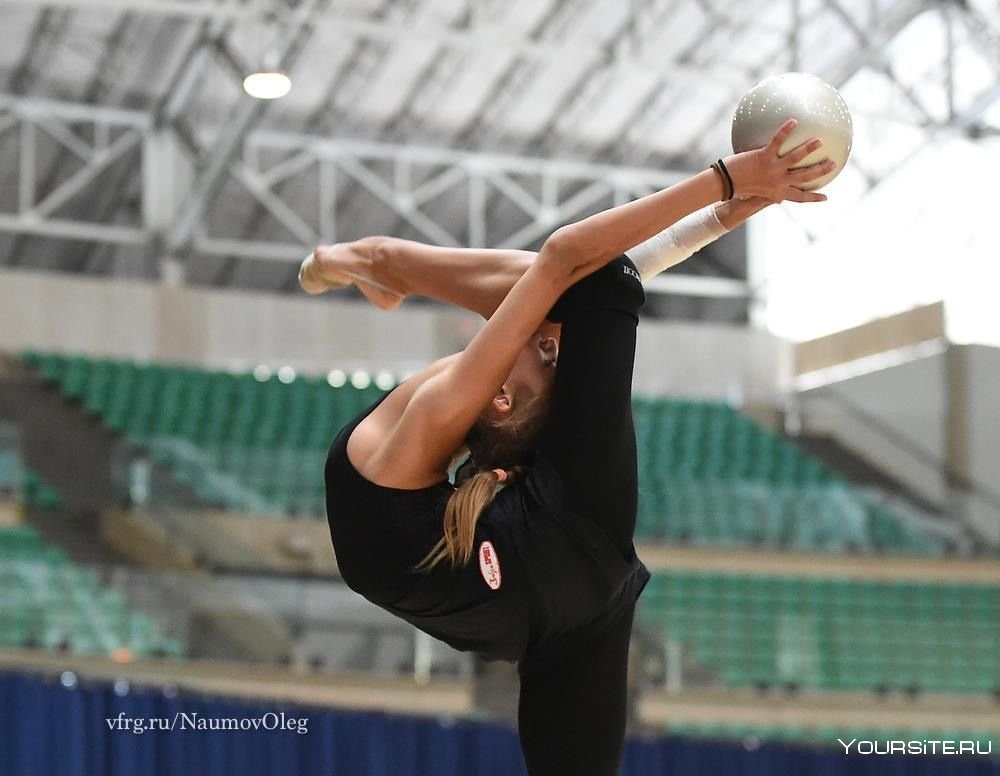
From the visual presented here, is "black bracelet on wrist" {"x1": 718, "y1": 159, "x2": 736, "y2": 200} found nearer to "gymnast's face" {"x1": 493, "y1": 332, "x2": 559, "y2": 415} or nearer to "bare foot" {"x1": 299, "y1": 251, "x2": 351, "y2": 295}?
"gymnast's face" {"x1": 493, "y1": 332, "x2": 559, "y2": 415}

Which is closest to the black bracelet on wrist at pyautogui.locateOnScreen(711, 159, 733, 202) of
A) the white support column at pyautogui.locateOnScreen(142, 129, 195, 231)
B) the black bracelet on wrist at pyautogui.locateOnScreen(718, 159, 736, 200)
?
the black bracelet on wrist at pyautogui.locateOnScreen(718, 159, 736, 200)

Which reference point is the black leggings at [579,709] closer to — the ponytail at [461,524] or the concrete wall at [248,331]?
the ponytail at [461,524]

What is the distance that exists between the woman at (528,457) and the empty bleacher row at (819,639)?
6.50m

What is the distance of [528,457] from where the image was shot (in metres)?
2.75

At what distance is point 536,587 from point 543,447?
0.25m

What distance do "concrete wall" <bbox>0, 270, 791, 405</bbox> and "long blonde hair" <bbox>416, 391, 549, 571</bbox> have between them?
465 inches

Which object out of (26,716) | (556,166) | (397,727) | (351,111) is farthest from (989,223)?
(26,716)

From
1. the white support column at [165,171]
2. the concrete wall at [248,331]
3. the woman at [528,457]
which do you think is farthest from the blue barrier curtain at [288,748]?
the white support column at [165,171]

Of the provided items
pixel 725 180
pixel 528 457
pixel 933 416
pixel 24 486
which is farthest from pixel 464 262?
pixel 933 416

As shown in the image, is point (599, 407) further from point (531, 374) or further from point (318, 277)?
point (318, 277)

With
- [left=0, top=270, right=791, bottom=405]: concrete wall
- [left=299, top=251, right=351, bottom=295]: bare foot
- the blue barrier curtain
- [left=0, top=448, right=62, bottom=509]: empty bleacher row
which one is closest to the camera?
[left=299, top=251, right=351, bottom=295]: bare foot

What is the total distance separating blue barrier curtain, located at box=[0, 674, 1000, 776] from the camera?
491 cm

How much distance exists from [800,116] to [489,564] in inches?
38.9

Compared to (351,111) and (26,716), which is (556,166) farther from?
(26,716)
